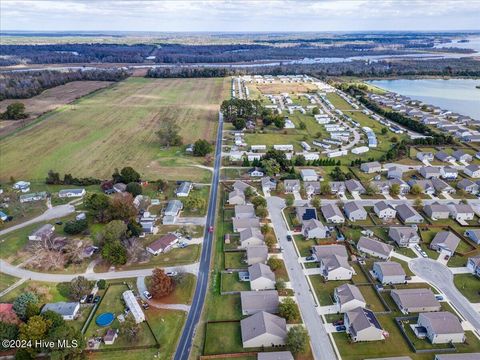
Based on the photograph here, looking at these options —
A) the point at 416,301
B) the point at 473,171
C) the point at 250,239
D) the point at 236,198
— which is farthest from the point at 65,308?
→ the point at 473,171

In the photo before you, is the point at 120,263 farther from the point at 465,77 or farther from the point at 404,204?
the point at 465,77

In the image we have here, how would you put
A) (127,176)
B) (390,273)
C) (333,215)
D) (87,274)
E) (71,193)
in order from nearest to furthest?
(390,273), (87,274), (333,215), (71,193), (127,176)

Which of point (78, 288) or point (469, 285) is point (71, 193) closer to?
point (78, 288)

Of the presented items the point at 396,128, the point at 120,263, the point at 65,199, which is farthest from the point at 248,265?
the point at 396,128

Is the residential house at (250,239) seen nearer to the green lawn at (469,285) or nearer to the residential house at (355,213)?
the residential house at (355,213)


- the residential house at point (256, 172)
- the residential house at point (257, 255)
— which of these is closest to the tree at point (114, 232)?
the residential house at point (257, 255)

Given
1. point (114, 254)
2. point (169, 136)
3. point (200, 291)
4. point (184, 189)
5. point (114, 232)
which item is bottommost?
point (200, 291)
